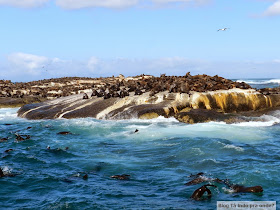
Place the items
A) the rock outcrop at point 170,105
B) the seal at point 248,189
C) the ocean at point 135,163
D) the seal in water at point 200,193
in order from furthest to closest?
the rock outcrop at point 170,105 → the seal at point 248,189 → the ocean at point 135,163 → the seal in water at point 200,193

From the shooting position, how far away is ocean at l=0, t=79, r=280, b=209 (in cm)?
898

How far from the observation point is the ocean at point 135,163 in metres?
8.98

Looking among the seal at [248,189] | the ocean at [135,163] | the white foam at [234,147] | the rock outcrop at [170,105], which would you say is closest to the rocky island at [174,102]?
the rock outcrop at [170,105]

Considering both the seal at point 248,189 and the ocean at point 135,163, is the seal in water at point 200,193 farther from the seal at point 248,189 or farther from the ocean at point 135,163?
the seal at point 248,189

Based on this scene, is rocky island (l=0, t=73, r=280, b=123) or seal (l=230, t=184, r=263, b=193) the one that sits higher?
rocky island (l=0, t=73, r=280, b=123)

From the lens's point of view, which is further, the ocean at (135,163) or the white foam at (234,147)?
the white foam at (234,147)

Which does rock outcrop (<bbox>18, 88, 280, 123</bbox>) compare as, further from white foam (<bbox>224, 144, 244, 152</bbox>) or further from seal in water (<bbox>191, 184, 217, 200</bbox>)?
seal in water (<bbox>191, 184, 217, 200</bbox>)

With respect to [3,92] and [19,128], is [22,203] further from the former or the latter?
[3,92]

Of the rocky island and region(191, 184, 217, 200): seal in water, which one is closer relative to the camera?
region(191, 184, 217, 200): seal in water

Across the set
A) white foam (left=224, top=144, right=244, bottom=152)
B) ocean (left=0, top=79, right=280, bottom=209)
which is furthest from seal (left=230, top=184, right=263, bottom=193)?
white foam (left=224, top=144, right=244, bottom=152)

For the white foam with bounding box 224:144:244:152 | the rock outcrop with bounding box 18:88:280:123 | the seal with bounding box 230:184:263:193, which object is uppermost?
the rock outcrop with bounding box 18:88:280:123

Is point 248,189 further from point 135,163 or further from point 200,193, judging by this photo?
point 135,163

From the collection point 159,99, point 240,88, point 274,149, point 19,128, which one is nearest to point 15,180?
point 274,149

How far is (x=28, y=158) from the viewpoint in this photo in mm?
13516
